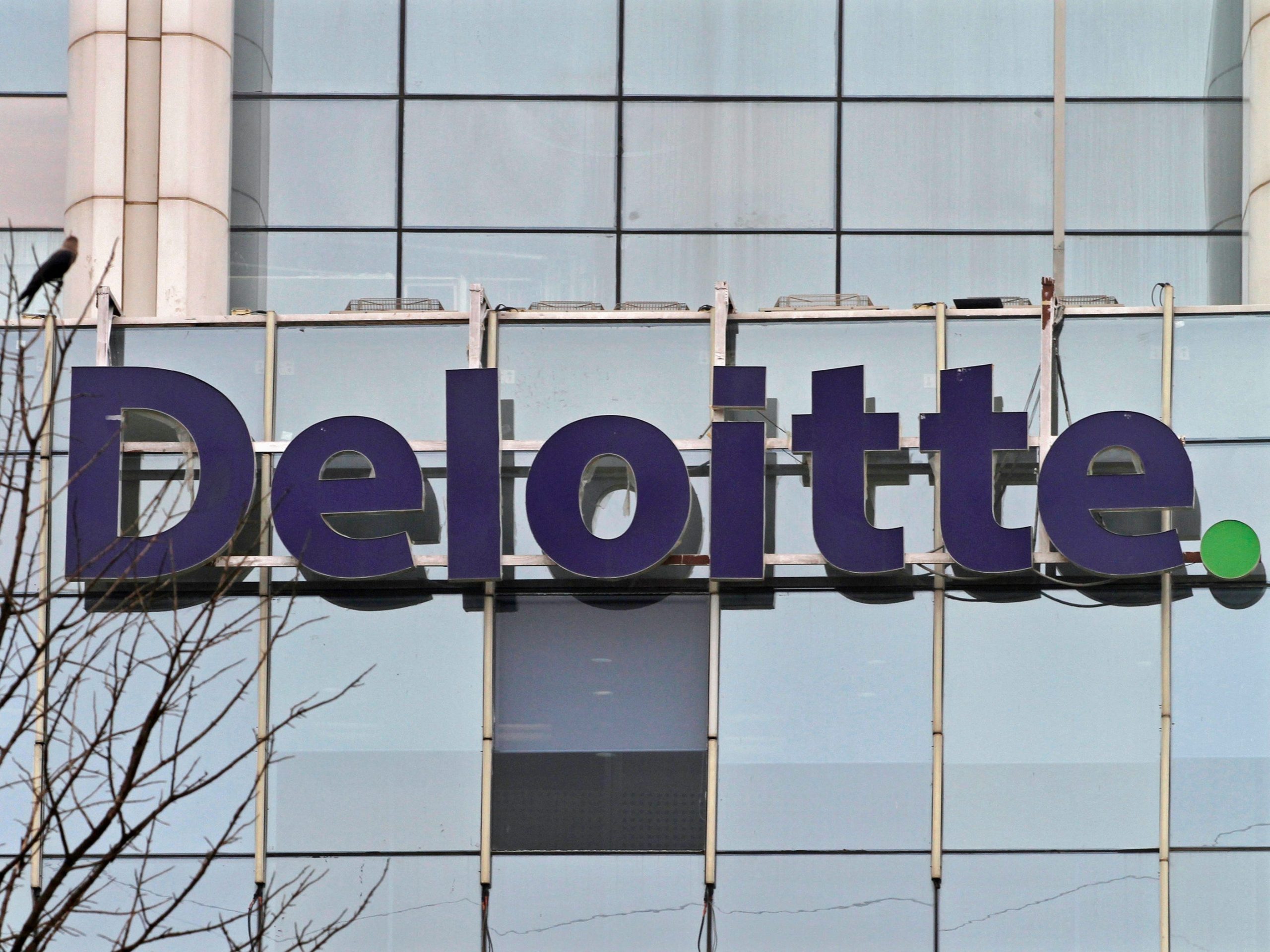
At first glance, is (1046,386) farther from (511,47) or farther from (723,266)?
(511,47)

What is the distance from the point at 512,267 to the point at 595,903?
24.9ft

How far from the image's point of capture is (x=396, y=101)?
20.6m

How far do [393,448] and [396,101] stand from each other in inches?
213

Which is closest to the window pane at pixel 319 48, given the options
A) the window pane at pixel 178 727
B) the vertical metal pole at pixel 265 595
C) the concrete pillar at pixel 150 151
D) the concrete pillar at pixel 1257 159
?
the concrete pillar at pixel 150 151

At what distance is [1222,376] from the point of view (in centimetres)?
1741

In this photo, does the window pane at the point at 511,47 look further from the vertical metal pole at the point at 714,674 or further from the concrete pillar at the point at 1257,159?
the concrete pillar at the point at 1257,159

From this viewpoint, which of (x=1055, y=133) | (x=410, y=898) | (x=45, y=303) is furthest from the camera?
(x=45, y=303)

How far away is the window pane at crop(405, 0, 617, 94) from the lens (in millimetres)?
20672

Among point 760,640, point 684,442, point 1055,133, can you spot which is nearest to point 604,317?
point 684,442

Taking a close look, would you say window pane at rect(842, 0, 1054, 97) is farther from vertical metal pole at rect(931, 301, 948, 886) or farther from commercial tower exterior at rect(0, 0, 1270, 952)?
vertical metal pole at rect(931, 301, 948, 886)

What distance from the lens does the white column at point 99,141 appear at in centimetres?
1991

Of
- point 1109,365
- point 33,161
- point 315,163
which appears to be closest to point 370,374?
point 315,163

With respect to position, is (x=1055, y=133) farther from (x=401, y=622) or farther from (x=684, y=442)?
(x=401, y=622)

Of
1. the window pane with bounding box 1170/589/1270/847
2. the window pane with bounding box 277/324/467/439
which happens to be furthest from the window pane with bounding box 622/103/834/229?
the window pane with bounding box 1170/589/1270/847
